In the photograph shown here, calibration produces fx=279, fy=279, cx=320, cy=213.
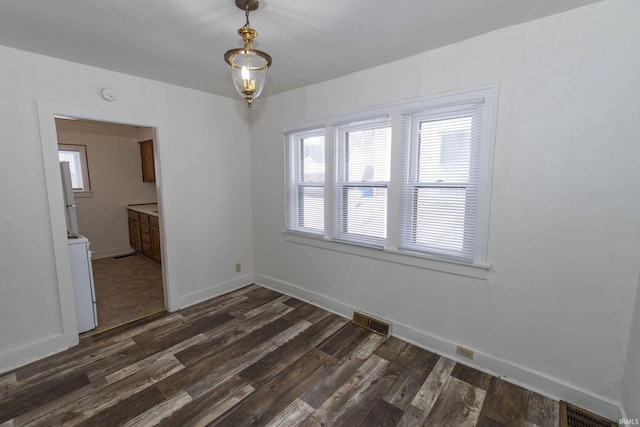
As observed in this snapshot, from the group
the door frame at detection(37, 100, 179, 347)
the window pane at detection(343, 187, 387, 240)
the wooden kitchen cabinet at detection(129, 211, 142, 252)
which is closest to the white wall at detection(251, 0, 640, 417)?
the window pane at detection(343, 187, 387, 240)

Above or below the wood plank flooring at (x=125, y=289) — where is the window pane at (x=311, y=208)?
above

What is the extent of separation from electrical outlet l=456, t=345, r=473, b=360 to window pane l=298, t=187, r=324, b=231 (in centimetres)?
176

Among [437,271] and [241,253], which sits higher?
[437,271]

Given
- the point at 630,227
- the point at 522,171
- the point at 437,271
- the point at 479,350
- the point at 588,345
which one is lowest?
the point at 479,350

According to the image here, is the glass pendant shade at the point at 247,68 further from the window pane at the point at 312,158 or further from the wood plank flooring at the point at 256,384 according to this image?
the wood plank flooring at the point at 256,384

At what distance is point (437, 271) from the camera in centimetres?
241

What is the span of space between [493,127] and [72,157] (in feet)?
21.1

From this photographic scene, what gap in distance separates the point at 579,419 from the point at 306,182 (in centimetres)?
292

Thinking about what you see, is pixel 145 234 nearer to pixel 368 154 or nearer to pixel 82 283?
pixel 82 283

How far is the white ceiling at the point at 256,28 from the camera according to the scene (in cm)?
166

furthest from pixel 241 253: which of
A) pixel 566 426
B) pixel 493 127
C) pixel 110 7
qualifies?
pixel 566 426

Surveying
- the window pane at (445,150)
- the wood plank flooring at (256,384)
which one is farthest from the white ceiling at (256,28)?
the wood plank flooring at (256,384)

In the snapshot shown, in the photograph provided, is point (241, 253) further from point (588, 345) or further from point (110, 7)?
point (588, 345)

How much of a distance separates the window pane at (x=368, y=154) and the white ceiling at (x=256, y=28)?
2.04 ft
